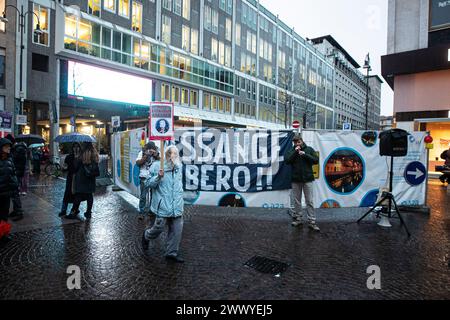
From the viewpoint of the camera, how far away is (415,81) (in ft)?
56.9

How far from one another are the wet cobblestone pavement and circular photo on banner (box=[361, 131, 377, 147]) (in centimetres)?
203

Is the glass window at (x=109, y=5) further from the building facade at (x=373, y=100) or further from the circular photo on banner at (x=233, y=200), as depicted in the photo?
the building facade at (x=373, y=100)

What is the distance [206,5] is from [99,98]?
2124cm

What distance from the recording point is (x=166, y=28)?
33.7 metres

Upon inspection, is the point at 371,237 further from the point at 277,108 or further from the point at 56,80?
the point at 277,108

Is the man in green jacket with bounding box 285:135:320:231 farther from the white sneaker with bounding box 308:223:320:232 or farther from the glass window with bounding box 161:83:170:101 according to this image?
the glass window with bounding box 161:83:170:101

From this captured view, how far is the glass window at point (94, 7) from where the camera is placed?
26.4 meters

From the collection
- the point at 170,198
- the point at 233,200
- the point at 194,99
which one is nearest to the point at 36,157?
the point at 233,200

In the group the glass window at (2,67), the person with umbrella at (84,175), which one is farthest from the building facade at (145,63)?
the person with umbrella at (84,175)

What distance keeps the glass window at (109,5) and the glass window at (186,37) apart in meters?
9.17

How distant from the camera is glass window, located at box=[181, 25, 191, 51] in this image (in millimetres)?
35812

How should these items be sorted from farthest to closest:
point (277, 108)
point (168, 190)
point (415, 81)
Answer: point (277, 108) → point (415, 81) → point (168, 190)

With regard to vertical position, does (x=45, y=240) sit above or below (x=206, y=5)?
below

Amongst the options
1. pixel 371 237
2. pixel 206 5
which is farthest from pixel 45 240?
pixel 206 5
